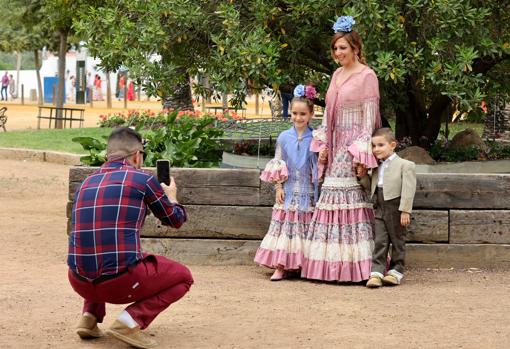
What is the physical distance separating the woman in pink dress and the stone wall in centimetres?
65

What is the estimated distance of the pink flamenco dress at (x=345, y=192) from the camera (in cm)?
815

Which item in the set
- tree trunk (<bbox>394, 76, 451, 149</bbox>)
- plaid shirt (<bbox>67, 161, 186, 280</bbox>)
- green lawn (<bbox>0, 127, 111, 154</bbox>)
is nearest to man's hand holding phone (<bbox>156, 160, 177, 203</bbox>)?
plaid shirt (<bbox>67, 161, 186, 280</bbox>)

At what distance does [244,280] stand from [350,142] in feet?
4.36

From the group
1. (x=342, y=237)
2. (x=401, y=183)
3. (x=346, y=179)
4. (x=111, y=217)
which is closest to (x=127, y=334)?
(x=111, y=217)

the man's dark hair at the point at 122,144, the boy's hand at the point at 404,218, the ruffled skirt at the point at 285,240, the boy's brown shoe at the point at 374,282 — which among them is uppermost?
the man's dark hair at the point at 122,144

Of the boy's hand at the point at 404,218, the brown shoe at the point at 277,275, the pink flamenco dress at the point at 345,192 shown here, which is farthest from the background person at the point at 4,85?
the boy's hand at the point at 404,218

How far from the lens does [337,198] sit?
324 inches

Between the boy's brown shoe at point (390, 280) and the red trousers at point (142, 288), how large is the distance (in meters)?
2.32

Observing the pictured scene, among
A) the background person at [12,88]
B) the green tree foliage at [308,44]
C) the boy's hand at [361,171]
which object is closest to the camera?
the boy's hand at [361,171]

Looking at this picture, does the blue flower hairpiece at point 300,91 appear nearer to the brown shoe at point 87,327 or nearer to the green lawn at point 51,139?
the brown shoe at point 87,327

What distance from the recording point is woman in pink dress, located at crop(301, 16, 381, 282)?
8141 millimetres

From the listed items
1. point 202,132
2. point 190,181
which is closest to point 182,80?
point 202,132

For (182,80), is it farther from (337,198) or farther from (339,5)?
(337,198)

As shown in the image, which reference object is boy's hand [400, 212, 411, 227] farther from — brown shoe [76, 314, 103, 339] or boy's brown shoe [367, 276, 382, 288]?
brown shoe [76, 314, 103, 339]
